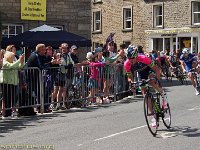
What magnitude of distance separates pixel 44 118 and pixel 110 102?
13.5 ft

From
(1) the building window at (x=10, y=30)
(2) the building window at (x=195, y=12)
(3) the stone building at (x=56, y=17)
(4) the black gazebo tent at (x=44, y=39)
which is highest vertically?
(2) the building window at (x=195, y=12)

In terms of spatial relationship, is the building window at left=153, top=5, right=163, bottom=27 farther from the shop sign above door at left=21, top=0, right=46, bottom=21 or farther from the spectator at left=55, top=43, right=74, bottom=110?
the spectator at left=55, top=43, right=74, bottom=110

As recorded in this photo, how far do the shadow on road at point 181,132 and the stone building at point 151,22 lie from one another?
29355 mm

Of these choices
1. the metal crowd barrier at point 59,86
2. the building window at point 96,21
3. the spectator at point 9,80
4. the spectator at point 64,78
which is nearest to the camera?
the spectator at point 9,80

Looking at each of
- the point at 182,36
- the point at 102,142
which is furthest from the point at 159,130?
the point at 182,36

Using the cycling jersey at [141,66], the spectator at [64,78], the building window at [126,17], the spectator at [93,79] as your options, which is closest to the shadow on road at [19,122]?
the spectator at [64,78]

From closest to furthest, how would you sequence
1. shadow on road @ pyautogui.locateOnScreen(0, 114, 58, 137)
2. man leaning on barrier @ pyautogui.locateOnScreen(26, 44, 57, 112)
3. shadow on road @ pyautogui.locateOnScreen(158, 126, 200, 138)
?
1. shadow on road @ pyautogui.locateOnScreen(158, 126, 200, 138)
2. shadow on road @ pyautogui.locateOnScreen(0, 114, 58, 137)
3. man leaning on barrier @ pyautogui.locateOnScreen(26, 44, 57, 112)

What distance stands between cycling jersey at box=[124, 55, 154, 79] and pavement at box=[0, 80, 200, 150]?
1.27 meters

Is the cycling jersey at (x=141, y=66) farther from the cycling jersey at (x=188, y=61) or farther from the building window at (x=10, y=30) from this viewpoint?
the building window at (x=10, y=30)

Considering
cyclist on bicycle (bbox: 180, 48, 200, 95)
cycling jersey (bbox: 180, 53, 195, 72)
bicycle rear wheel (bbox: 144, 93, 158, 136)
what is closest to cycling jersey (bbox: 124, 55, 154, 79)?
bicycle rear wheel (bbox: 144, 93, 158, 136)

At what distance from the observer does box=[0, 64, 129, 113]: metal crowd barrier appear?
13.0 meters

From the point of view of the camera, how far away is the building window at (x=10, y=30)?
78.3 ft

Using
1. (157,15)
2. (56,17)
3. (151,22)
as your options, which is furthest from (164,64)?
(157,15)

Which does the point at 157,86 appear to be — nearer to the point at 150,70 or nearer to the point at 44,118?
the point at 150,70
